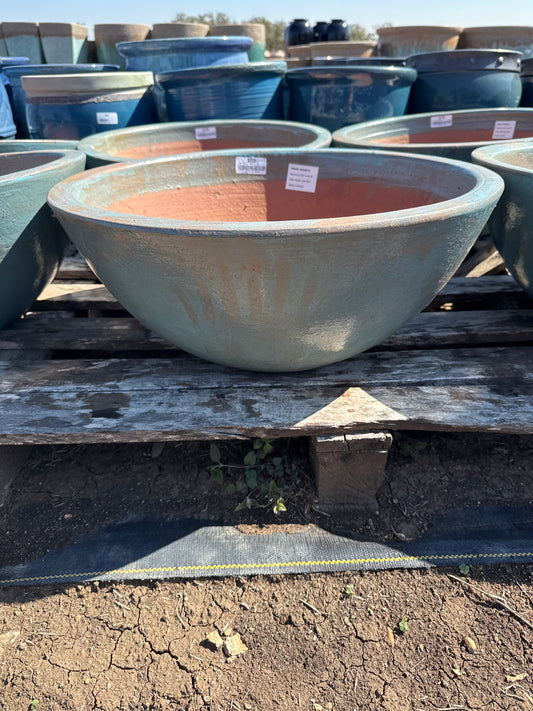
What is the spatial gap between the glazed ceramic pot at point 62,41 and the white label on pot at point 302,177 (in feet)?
20.5

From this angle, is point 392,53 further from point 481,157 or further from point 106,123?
point 481,157

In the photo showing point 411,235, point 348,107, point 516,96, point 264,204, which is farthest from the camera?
point 516,96

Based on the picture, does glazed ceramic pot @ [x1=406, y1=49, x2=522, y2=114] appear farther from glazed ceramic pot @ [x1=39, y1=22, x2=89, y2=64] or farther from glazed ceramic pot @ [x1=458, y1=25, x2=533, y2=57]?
glazed ceramic pot @ [x1=39, y1=22, x2=89, y2=64]

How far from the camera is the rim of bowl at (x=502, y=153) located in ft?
5.20

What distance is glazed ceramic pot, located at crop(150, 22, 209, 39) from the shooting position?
5.86 metres

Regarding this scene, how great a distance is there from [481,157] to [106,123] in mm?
2167

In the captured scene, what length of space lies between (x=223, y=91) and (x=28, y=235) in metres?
1.93

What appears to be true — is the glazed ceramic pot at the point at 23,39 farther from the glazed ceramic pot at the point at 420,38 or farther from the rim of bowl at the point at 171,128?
the rim of bowl at the point at 171,128

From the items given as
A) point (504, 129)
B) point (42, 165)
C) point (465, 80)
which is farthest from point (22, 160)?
point (465, 80)

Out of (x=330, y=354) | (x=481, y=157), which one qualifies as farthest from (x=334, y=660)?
(x=481, y=157)

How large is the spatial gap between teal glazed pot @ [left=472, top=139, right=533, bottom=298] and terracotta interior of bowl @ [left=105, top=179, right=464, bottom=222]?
0.93 ft

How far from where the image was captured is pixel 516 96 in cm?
348

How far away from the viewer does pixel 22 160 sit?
2061 millimetres

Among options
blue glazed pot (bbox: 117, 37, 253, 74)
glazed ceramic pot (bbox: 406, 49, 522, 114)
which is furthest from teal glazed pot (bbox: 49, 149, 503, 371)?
blue glazed pot (bbox: 117, 37, 253, 74)
